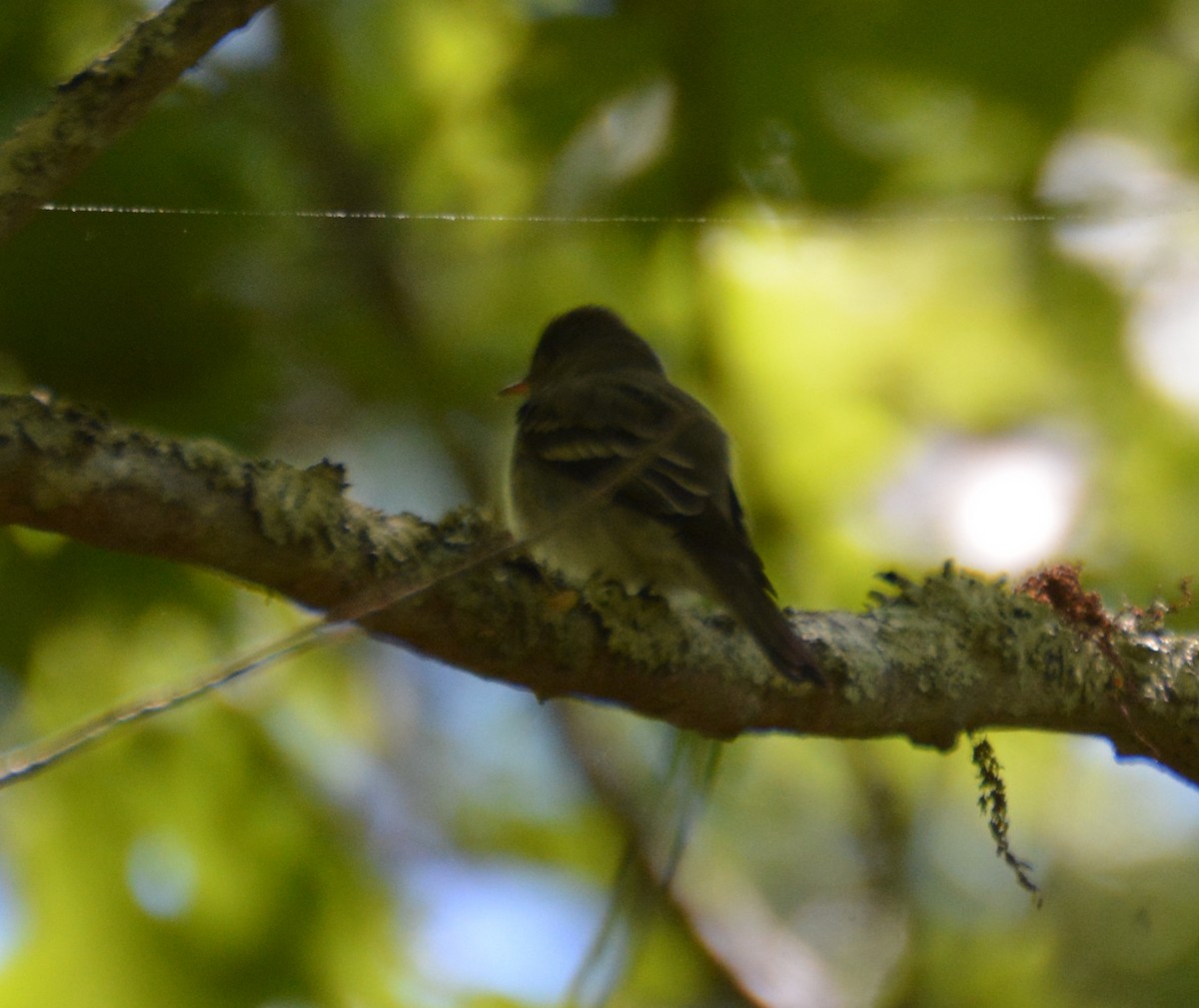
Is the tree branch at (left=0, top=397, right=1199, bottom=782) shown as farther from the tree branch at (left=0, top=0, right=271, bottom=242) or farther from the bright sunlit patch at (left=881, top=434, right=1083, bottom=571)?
the bright sunlit patch at (left=881, top=434, right=1083, bottom=571)

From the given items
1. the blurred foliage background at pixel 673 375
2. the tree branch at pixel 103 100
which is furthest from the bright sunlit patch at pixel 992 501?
the tree branch at pixel 103 100

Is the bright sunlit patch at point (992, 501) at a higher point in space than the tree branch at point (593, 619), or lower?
higher

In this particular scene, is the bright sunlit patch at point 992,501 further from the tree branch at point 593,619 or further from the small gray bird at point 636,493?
the tree branch at point 593,619

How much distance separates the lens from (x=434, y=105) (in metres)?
4.54

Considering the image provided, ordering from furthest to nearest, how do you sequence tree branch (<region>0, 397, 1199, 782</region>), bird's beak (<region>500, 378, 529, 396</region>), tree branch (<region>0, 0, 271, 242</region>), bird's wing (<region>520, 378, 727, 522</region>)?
1. bird's beak (<region>500, 378, 529, 396</region>)
2. bird's wing (<region>520, 378, 727, 522</region>)
3. tree branch (<region>0, 0, 271, 242</region>)
4. tree branch (<region>0, 397, 1199, 782</region>)

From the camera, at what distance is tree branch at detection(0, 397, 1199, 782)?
216 cm

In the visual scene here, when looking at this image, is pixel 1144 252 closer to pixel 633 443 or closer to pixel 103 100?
pixel 633 443

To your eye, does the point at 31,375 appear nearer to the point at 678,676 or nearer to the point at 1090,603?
the point at 678,676

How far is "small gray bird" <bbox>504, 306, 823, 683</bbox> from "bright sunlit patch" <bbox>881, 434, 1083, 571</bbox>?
1.17 m

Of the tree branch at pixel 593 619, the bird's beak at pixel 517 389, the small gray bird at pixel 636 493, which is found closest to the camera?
the tree branch at pixel 593 619

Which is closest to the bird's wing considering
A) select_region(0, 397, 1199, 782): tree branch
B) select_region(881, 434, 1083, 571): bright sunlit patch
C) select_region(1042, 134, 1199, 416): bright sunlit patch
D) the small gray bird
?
the small gray bird

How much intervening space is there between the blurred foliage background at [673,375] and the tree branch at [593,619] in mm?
507

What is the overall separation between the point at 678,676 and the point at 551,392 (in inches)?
71.4

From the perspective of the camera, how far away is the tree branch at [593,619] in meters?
2.16
